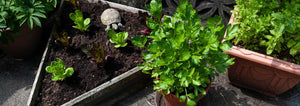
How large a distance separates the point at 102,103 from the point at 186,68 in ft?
4.16

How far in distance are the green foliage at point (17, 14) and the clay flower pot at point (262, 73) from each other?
82.9 inches

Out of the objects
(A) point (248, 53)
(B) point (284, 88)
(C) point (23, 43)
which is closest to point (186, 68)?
(A) point (248, 53)

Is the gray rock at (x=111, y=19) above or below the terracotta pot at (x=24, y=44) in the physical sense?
above

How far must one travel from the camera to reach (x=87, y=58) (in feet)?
8.97

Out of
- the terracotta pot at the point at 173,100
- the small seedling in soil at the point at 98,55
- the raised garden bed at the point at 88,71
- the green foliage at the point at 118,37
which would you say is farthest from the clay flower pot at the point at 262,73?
the small seedling in soil at the point at 98,55

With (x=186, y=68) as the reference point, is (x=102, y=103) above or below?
below

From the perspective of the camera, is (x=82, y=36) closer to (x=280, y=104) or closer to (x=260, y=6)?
(x=260, y=6)

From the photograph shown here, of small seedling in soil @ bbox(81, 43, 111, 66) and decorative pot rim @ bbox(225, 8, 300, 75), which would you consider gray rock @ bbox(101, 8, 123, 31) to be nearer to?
small seedling in soil @ bbox(81, 43, 111, 66)

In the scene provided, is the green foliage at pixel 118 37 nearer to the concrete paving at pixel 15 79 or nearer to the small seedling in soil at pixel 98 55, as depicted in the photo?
the small seedling in soil at pixel 98 55

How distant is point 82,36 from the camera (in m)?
2.91

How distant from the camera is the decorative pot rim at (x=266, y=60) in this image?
209 cm

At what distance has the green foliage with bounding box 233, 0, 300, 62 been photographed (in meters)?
1.99

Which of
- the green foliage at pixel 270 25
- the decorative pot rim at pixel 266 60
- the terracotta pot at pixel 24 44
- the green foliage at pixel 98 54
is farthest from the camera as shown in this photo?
the terracotta pot at pixel 24 44

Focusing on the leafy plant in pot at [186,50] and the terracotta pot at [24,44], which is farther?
the terracotta pot at [24,44]
